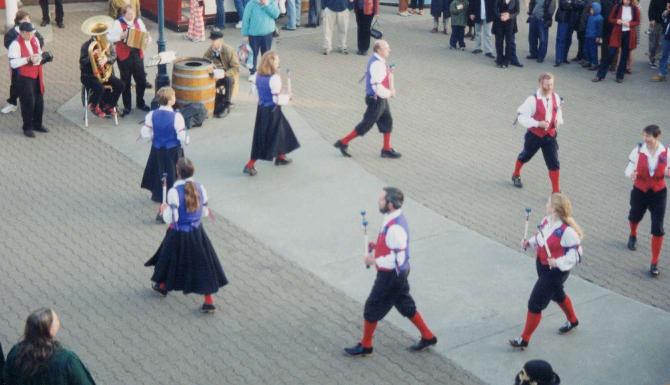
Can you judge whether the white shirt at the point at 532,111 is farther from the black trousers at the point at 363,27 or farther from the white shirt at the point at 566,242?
the black trousers at the point at 363,27

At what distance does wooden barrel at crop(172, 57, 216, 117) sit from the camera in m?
16.9

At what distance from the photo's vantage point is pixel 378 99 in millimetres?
15492

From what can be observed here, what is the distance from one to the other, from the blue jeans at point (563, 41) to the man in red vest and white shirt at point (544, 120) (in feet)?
21.4

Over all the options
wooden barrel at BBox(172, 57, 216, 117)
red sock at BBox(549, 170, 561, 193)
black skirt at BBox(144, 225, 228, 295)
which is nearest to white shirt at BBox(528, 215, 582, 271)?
black skirt at BBox(144, 225, 228, 295)

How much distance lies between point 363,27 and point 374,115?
5905mm

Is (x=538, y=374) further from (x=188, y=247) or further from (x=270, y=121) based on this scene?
(x=270, y=121)

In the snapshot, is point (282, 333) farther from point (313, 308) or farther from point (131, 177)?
point (131, 177)

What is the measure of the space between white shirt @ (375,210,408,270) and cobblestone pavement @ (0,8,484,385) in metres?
1.06

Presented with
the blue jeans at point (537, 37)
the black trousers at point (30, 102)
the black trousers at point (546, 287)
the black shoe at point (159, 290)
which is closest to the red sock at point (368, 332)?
the black trousers at point (546, 287)

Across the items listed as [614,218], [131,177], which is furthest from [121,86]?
[614,218]

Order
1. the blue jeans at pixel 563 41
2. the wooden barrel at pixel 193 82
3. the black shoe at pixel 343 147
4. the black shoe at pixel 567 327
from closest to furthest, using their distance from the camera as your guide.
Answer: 1. the black shoe at pixel 567 327
2. the black shoe at pixel 343 147
3. the wooden barrel at pixel 193 82
4. the blue jeans at pixel 563 41

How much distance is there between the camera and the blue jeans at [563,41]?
2082 centimetres

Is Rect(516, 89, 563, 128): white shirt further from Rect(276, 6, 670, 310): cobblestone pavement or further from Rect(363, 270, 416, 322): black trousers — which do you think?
Rect(363, 270, 416, 322): black trousers

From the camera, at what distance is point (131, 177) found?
15.1 m
